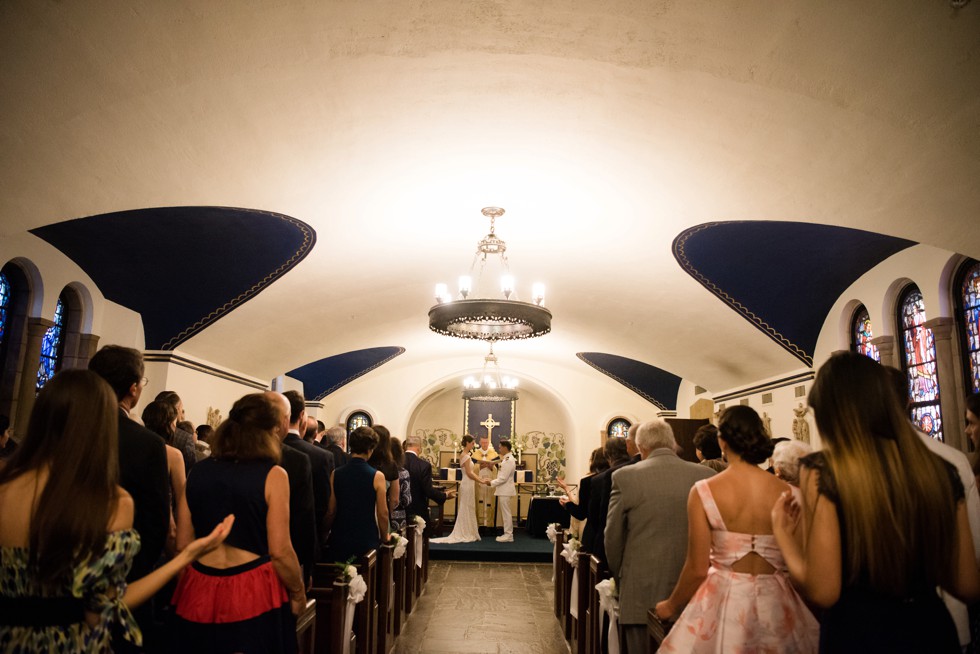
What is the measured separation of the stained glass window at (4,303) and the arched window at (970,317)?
878 cm

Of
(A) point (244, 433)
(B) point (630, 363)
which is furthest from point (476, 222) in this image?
(B) point (630, 363)

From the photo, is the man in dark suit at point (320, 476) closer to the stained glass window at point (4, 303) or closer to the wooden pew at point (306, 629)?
the wooden pew at point (306, 629)

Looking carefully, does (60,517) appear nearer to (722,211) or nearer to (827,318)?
(722,211)

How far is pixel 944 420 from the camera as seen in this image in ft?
21.3

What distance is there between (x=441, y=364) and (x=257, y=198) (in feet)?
38.0

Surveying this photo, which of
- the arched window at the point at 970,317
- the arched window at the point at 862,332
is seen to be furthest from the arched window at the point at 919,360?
the arched window at the point at 862,332

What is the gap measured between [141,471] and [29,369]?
17.7 feet

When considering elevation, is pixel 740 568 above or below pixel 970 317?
below

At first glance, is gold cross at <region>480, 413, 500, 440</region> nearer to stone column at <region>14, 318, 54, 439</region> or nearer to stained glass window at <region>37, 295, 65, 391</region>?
stained glass window at <region>37, 295, 65, 391</region>

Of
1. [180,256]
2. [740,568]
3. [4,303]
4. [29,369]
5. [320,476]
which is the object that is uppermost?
[180,256]

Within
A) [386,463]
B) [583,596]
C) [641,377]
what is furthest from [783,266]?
[641,377]

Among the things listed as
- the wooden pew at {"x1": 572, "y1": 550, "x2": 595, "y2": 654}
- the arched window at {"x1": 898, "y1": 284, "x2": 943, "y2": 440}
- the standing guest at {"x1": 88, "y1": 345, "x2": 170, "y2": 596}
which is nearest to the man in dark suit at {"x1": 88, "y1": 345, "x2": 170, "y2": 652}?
the standing guest at {"x1": 88, "y1": 345, "x2": 170, "y2": 596}

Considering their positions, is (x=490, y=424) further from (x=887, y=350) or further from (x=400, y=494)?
(x=887, y=350)

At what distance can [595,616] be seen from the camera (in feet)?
15.0
